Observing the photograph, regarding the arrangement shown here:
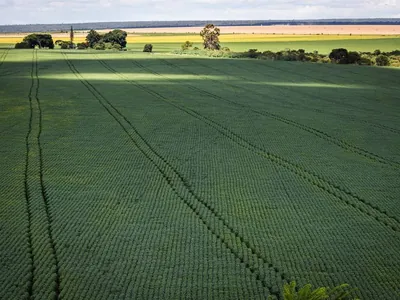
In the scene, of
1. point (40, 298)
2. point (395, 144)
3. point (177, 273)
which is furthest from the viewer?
point (395, 144)

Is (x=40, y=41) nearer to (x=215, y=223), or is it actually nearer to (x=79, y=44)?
(x=79, y=44)

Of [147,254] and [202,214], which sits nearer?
[147,254]

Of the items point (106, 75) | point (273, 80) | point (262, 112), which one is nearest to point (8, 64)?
point (106, 75)

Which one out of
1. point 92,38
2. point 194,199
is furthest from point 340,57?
point 92,38

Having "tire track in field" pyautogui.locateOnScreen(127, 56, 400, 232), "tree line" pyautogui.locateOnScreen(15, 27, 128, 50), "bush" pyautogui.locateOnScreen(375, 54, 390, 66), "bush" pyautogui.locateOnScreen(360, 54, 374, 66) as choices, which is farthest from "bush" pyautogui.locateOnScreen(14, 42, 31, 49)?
"tire track in field" pyautogui.locateOnScreen(127, 56, 400, 232)

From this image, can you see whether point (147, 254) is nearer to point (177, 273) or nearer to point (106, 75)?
point (177, 273)

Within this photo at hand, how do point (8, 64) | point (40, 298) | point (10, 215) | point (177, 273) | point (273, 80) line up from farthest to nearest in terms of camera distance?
1. point (8, 64)
2. point (273, 80)
3. point (10, 215)
4. point (177, 273)
5. point (40, 298)
